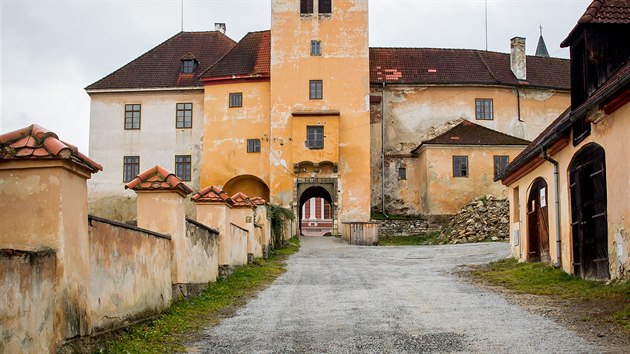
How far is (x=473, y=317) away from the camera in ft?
39.5

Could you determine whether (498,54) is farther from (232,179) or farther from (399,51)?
(232,179)

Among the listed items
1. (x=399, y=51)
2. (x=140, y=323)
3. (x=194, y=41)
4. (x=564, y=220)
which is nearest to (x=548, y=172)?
(x=564, y=220)

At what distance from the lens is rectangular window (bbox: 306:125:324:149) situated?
45.4m

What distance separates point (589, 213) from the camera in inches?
647

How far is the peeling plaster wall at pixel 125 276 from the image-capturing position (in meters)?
8.98

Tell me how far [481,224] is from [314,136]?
1198 centimetres

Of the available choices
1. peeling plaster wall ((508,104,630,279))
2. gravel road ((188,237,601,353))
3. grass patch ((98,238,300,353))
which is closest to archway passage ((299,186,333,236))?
grass patch ((98,238,300,353))

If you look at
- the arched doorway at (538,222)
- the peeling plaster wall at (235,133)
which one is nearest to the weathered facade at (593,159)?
the arched doorway at (538,222)

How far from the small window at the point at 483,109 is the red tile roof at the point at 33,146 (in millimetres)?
43592

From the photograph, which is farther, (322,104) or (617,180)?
(322,104)

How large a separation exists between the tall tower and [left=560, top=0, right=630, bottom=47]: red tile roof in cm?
2918

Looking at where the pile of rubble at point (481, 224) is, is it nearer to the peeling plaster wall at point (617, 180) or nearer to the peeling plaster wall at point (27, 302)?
the peeling plaster wall at point (617, 180)

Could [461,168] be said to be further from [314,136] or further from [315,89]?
[315,89]

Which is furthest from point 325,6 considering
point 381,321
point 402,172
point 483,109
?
point 381,321
